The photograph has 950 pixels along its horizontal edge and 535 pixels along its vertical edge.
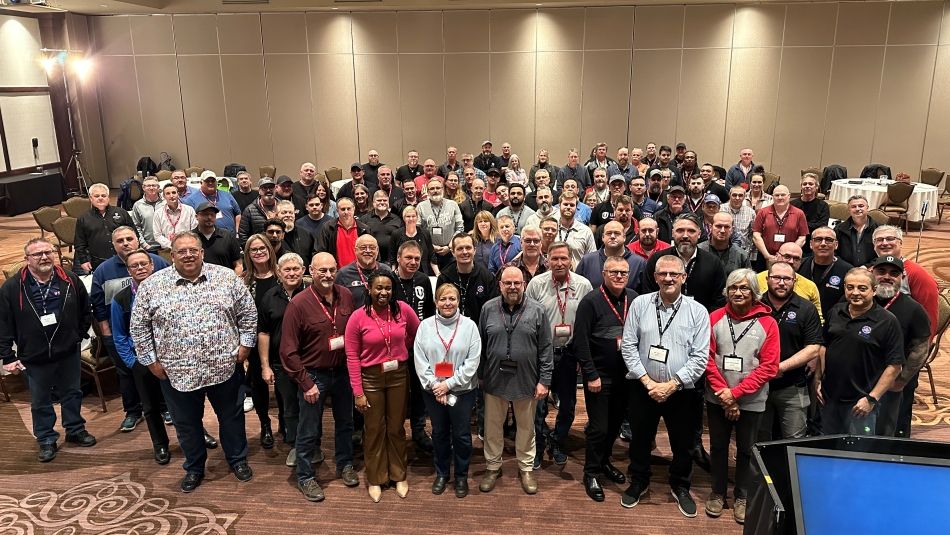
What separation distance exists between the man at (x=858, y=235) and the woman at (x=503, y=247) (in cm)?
274

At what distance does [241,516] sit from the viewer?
363cm

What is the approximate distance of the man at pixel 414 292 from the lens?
Result: 4000 millimetres

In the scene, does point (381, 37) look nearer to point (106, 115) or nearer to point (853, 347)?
point (106, 115)

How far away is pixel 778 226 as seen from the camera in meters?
5.70

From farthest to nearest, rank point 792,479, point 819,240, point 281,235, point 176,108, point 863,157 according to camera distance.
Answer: point 176,108 → point 863,157 → point 281,235 → point 819,240 → point 792,479

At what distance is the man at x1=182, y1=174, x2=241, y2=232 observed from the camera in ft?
22.5

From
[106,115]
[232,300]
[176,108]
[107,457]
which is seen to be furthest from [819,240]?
[106,115]

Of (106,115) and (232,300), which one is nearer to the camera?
(232,300)

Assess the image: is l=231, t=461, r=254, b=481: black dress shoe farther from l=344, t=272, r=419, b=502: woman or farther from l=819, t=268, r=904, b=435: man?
l=819, t=268, r=904, b=435: man

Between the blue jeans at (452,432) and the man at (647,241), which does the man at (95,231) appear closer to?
the blue jeans at (452,432)

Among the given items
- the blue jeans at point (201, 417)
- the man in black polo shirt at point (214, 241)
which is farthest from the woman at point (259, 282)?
the man in black polo shirt at point (214, 241)

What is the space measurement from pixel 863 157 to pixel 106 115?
58.9 feet

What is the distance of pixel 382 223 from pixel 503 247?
147 centimetres

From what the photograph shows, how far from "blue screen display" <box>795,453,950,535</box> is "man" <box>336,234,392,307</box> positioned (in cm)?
295
